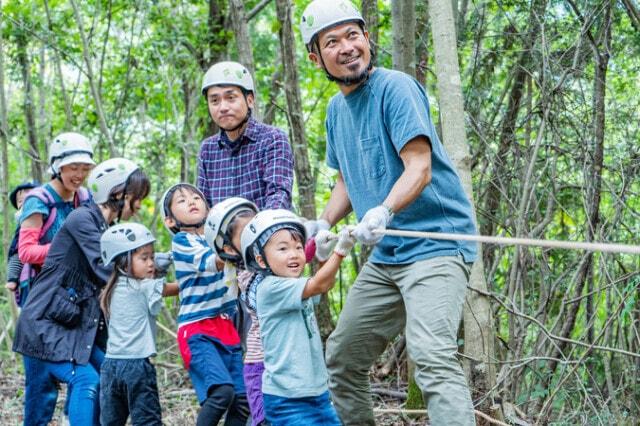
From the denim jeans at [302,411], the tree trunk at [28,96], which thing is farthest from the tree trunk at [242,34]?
the tree trunk at [28,96]

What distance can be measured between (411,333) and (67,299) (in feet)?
7.91

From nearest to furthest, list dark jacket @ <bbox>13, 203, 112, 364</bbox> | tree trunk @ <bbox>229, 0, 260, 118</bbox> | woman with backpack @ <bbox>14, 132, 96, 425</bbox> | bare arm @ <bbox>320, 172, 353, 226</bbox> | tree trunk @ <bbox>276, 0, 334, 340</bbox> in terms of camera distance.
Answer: bare arm @ <bbox>320, 172, 353, 226</bbox>
dark jacket @ <bbox>13, 203, 112, 364</bbox>
woman with backpack @ <bbox>14, 132, 96, 425</bbox>
tree trunk @ <bbox>276, 0, 334, 340</bbox>
tree trunk @ <bbox>229, 0, 260, 118</bbox>

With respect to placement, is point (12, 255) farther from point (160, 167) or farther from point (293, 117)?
point (160, 167)

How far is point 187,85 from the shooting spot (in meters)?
10.8

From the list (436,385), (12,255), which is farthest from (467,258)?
(12,255)

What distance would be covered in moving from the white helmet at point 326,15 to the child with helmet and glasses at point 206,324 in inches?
53.7

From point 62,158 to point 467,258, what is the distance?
308cm

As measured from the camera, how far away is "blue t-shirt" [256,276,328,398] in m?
3.82

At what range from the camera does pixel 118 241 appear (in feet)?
16.2

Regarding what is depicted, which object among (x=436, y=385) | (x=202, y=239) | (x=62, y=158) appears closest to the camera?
(x=436, y=385)

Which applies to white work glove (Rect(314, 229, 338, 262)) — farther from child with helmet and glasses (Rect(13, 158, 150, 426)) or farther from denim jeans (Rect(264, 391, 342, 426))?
child with helmet and glasses (Rect(13, 158, 150, 426))

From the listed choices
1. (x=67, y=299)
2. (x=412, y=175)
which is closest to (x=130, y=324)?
(x=67, y=299)

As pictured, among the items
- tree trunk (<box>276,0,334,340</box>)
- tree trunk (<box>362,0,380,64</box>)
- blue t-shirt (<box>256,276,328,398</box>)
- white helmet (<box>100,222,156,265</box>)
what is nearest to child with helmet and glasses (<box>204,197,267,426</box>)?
blue t-shirt (<box>256,276,328,398</box>)

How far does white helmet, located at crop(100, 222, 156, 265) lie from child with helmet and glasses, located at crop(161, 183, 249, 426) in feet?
0.92
